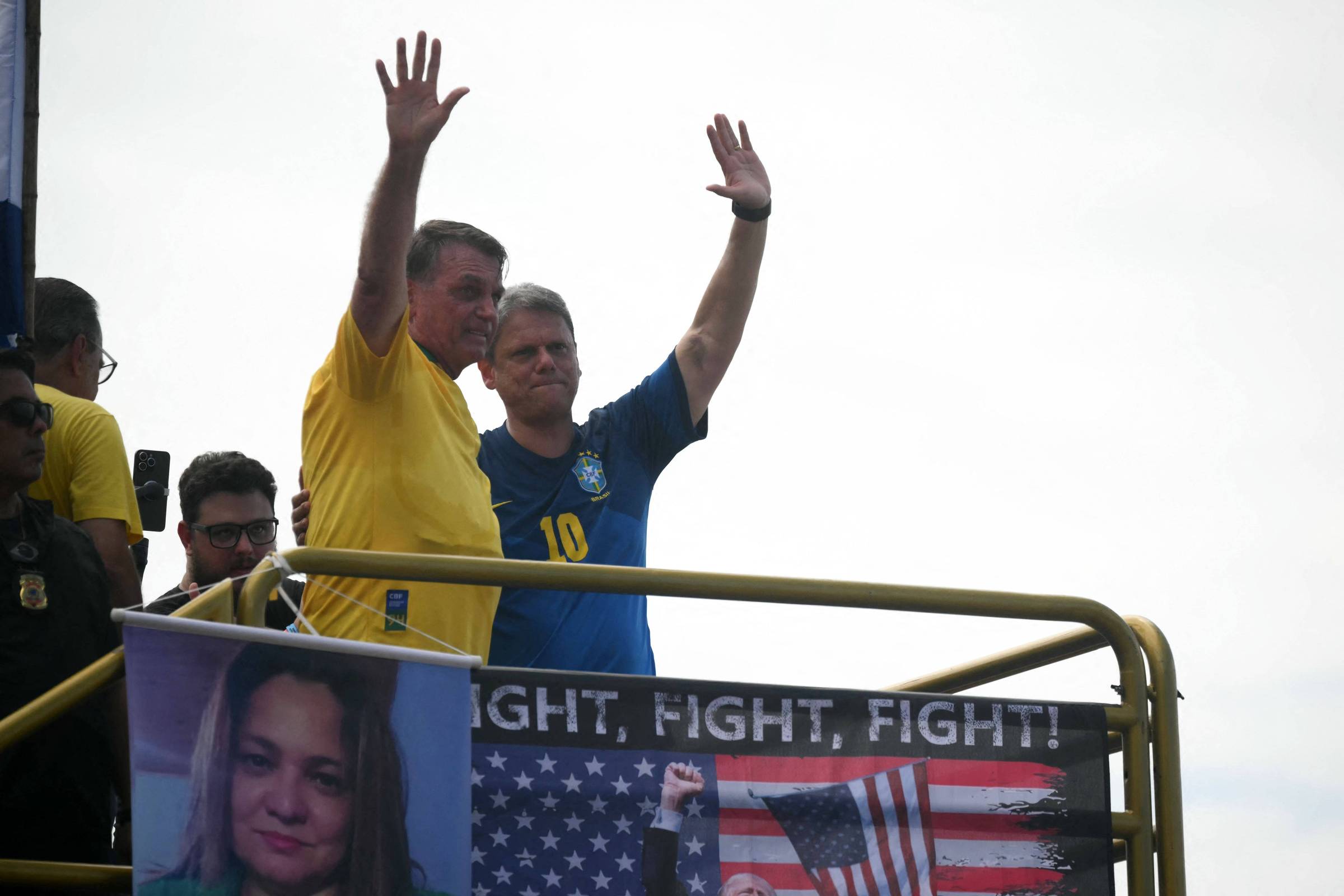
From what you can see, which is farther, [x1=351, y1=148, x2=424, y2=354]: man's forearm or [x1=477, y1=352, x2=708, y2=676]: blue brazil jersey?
[x1=477, y1=352, x2=708, y2=676]: blue brazil jersey

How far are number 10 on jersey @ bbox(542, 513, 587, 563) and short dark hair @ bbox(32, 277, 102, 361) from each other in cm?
161

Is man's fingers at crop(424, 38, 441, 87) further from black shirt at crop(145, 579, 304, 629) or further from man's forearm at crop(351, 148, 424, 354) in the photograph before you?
black shirt at crop(145, 579, 304, 629)

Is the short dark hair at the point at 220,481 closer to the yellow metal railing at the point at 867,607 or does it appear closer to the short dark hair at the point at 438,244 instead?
the short dark hair at the point at 438,244

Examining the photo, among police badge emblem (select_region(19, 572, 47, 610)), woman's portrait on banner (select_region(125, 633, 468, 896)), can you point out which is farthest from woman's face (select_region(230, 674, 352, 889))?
police badge emblem (select_region(19, 572, 47, 610))

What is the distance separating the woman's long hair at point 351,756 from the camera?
3.10 meters

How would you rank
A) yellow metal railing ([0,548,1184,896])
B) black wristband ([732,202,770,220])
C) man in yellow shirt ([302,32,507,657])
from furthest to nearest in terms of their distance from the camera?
black wristband ([732,202,770,220]) < man in yellow shirt ([302,32,507,657]) < yellow metal railing ([0,548,1184,896])

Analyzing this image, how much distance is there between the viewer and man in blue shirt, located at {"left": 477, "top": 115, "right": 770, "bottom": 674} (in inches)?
185

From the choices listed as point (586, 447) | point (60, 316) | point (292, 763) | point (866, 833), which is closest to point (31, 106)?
point (60, 316)

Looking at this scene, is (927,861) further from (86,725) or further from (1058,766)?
(86,725)

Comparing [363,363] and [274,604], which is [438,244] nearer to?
[363,363]

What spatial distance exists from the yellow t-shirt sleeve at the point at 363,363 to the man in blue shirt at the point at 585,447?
0.62 m

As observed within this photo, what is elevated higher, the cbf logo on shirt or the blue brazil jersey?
the blue brazil jersey

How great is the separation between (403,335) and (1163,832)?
2.23m

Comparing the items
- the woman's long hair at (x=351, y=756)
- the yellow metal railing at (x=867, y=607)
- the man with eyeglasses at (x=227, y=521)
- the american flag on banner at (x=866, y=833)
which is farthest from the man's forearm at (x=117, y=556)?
the american flag on banner at (x=866, y=833)
